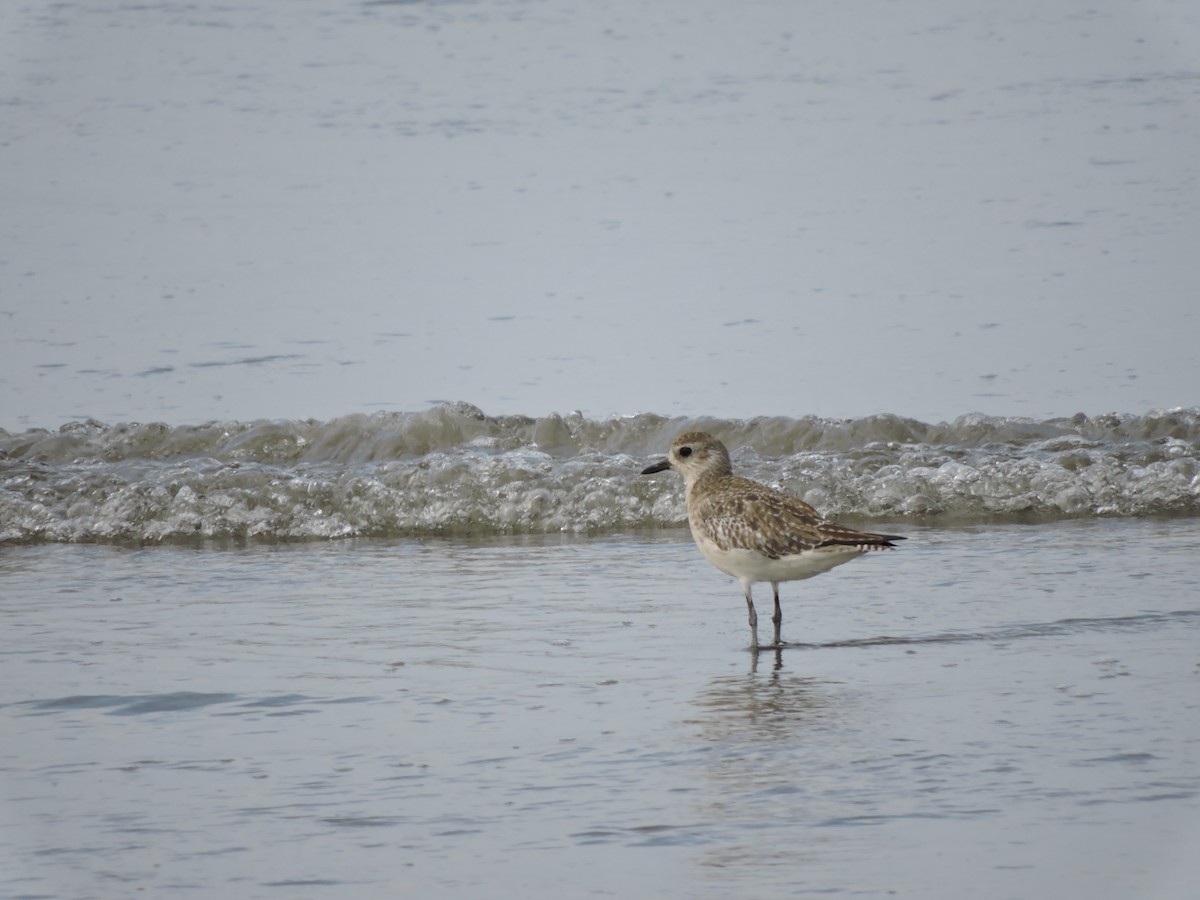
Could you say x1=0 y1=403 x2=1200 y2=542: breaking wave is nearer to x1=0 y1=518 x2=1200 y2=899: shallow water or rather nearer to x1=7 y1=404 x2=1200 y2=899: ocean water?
x1=7 y1=404 x2=1200 y2=899: ocean water

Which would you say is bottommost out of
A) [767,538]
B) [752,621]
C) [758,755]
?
[758,755]

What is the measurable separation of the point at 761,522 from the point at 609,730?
5.74 ft

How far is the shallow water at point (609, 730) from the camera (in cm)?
466

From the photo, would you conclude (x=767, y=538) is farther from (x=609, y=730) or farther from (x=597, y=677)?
(x=609, y=730)

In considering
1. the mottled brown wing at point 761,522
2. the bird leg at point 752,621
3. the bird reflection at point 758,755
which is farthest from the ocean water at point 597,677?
the mottled brown wing at point 761,522

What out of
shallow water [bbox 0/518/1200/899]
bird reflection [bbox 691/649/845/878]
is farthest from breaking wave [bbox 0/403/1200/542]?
bird reflection [bbox 691/649/845/878]

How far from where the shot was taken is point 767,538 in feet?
24.1

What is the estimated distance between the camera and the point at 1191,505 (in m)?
10.6

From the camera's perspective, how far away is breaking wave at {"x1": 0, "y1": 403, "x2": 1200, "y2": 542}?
10.8 metres

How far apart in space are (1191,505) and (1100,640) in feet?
12.7

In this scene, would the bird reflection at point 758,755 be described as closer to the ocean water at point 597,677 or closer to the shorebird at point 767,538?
the ocean water at point 597,677

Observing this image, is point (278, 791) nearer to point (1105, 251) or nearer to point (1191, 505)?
point (1191, 505)

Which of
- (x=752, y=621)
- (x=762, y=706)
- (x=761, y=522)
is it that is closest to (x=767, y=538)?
(x=761, y=522)

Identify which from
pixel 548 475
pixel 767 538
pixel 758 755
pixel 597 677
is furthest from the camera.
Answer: pixel 548 475
